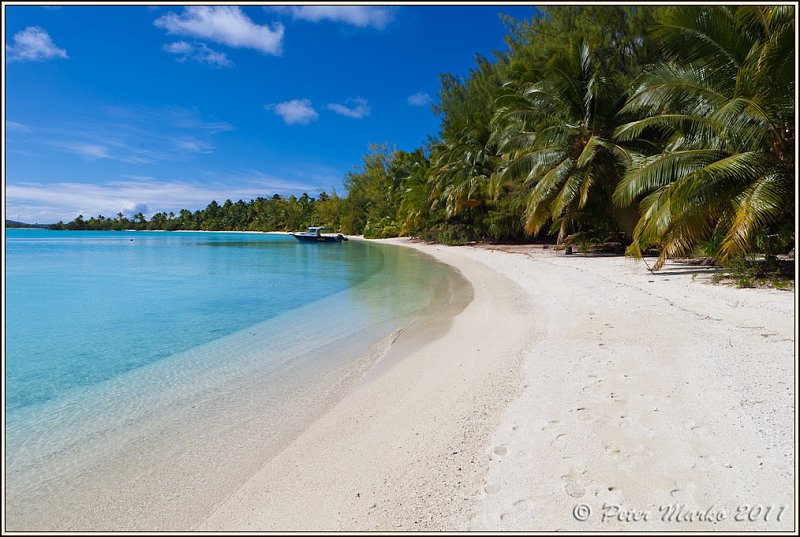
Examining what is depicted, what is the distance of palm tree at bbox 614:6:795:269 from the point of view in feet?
23.5

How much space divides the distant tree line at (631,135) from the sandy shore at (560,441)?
3334 mm

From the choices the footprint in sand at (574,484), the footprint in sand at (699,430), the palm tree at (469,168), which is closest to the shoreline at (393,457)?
the footprint in sand at (574,484)

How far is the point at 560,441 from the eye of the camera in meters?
2.83

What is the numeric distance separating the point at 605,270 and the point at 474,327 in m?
7.25

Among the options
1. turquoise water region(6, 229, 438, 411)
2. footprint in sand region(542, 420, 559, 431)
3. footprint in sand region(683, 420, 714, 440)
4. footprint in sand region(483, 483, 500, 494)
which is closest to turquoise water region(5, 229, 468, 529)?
turquoise water region(6, 229, 438, 411)

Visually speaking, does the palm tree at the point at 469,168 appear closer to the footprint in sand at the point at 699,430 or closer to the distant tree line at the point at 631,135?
the distant tree line at the point at 631,135

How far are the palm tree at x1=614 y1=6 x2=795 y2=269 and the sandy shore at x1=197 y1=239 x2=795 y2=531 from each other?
123 inches

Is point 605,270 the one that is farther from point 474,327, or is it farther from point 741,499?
point 741,499

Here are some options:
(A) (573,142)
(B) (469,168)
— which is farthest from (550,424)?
(B) (469,168)

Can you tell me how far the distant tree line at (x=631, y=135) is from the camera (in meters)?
7.52

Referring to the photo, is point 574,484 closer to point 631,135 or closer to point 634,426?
point 634,426

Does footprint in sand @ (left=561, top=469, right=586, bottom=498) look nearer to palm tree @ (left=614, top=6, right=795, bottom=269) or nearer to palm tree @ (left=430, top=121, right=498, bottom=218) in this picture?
palm tree @ (left=614, top=6, right=795, bottom=269)

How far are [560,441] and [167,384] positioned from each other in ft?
14.8

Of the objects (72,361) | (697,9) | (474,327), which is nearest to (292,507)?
(474,327)
